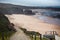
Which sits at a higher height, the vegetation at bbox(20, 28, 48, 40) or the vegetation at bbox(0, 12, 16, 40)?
the vegetation at bbox(0, 12, 16, 40)

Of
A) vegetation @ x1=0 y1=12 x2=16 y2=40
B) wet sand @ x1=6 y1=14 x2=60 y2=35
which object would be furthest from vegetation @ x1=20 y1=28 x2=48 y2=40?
vegetation @ x1=0 y1=12 x2=16 y2=40

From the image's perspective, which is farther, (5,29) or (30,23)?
(30,23)

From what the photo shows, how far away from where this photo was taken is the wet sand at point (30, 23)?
262cm

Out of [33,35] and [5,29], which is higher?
[5,29]

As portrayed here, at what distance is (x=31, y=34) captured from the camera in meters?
2.58

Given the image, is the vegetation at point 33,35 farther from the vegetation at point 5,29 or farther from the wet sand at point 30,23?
the vegetation at point 5,29

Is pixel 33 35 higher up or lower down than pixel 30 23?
lower down

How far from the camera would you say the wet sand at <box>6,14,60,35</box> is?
2.62 meters

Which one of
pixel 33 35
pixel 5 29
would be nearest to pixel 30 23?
pixel 33 35

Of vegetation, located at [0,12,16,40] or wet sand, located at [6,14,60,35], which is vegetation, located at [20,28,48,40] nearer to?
wet sand, located at [6,14,60,35]

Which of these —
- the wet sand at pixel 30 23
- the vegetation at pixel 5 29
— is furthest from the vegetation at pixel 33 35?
the vegetation at pixel 5 29

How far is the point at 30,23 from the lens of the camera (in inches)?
104

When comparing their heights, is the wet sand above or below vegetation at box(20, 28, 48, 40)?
above

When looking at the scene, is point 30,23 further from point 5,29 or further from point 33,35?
point 5,29
